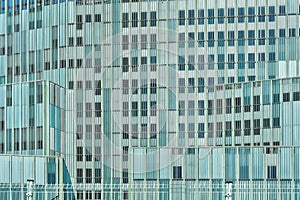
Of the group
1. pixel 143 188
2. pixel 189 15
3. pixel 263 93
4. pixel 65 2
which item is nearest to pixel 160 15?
pixel 189 15

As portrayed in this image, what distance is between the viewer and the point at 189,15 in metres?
141

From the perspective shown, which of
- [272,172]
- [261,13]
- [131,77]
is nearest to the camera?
[272,172]

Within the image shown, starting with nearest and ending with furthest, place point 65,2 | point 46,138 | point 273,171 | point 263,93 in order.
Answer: point 273,171 < point 263,93 < point 46,138 < point 65,2

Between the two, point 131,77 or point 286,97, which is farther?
point 131,77

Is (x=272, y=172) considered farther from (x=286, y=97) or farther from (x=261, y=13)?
(x=261, y=13)

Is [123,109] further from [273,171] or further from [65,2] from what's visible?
[273,171]

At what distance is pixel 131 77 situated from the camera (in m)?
142

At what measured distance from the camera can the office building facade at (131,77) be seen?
135 meters

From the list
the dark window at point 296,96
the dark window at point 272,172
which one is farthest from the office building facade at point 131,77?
the dark window at point 272,172

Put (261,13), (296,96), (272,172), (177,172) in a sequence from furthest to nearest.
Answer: (261,13) → (296,96) → (177,172) → (272,172)

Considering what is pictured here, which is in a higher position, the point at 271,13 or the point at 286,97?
the point at 271,13

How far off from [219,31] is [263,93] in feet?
55.4

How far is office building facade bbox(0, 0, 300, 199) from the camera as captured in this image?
135125 mm

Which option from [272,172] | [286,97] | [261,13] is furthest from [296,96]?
[261,13]
